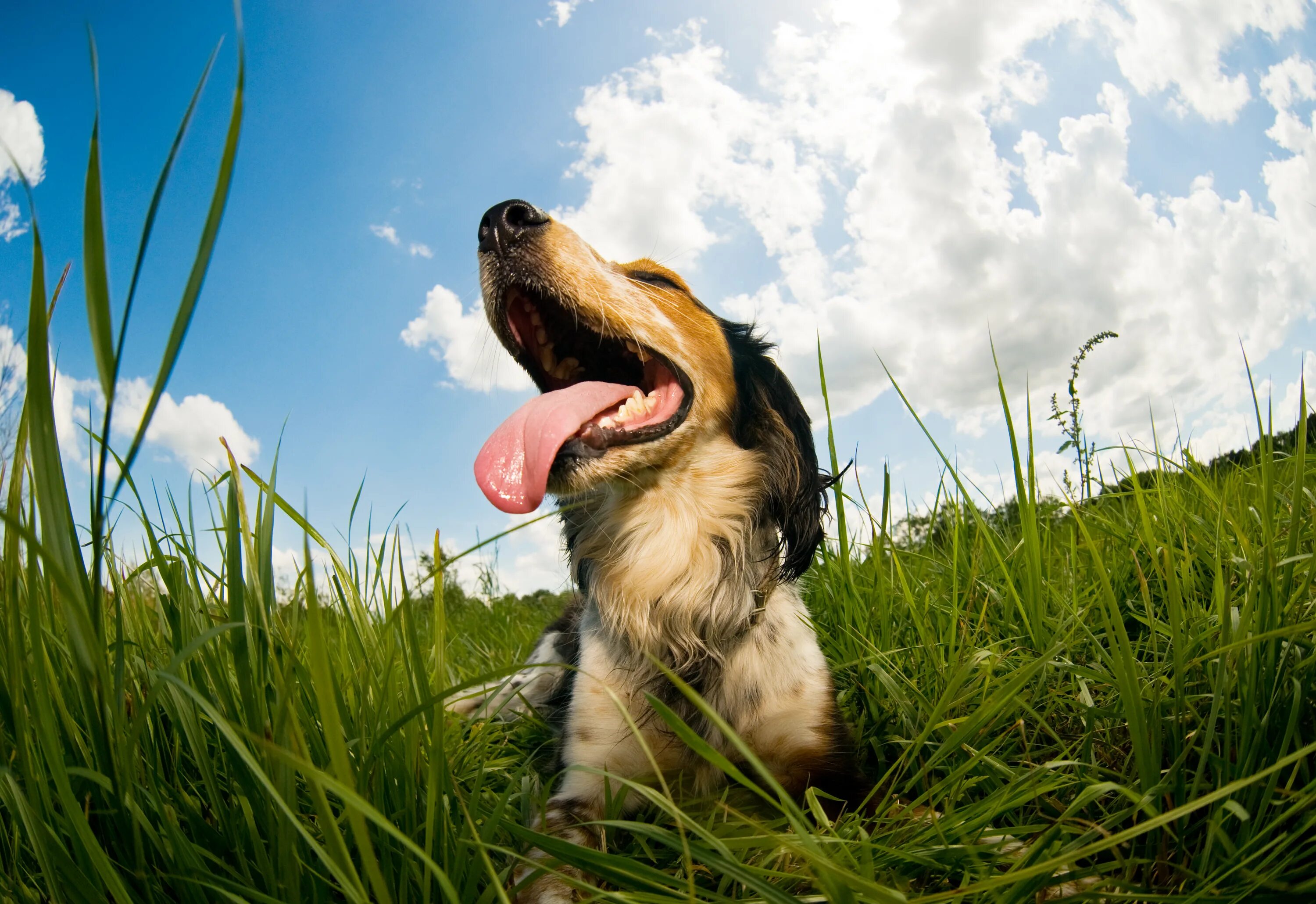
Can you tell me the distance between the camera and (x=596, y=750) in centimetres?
256

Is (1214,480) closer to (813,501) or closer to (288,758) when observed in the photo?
(813,501)

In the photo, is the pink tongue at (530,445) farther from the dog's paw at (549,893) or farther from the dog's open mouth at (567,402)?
the dog's paw at (549,893)

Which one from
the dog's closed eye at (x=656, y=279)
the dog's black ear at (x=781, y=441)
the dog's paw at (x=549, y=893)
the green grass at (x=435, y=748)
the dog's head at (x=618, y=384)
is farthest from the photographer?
the dog's closed eye at (x=656, y=279)

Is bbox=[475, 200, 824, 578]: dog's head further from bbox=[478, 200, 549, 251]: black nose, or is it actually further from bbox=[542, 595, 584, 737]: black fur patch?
bbox=[542, 595, 584, 737]: black fur patch

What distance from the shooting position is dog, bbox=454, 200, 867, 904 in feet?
8.34

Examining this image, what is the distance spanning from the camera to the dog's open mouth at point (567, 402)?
245cm

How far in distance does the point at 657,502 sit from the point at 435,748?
169cm

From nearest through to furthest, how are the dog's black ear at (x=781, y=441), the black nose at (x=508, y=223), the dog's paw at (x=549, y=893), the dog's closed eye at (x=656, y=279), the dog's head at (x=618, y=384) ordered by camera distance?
the dog's paw at (x=549, y=893), the dog's head at (x=618, y=384), the black nose at (x=508, y=223), the dog's black ear at (x=781, y=441), the dog's closed eye at (x=656, y=279)

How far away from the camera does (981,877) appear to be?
48.9 inches

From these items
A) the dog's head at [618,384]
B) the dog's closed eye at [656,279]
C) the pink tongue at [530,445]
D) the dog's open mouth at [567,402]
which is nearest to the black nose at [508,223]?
the dog's head at [618,384]

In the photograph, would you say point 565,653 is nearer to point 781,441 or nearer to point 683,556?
point 683,556

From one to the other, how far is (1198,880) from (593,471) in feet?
6.07

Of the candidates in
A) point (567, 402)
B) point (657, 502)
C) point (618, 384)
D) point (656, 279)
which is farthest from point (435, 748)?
point (656, 279)

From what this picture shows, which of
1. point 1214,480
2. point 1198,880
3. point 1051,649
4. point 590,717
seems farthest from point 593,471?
point 1214,480
